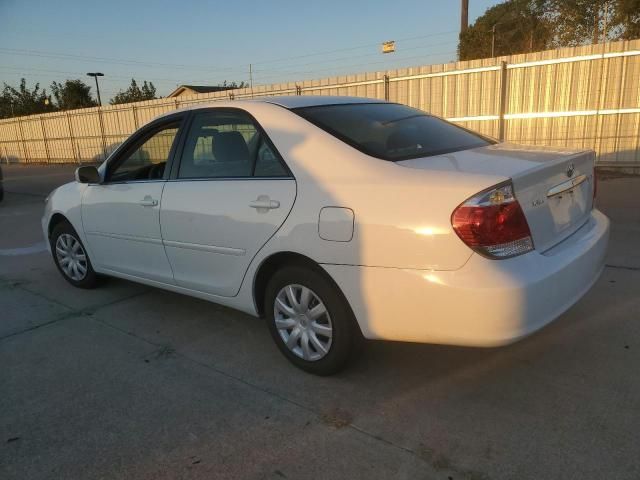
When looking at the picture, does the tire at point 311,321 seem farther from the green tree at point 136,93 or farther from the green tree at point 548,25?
the green tree at point 136,93

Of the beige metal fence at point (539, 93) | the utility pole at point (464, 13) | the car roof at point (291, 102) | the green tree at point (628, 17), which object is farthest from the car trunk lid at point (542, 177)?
the green tree at point (628, 17)

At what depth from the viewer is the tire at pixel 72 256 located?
4.70 meters

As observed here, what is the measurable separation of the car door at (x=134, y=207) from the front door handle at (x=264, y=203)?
970 millimetres

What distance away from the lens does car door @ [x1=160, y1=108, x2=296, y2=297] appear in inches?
119

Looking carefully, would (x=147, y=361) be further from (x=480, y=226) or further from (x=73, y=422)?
(x=480, y=226)

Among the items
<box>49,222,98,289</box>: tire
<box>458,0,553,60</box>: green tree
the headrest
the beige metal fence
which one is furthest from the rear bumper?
<box>458,0,553,60</box>: green tree

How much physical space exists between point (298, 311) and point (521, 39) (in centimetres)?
4037

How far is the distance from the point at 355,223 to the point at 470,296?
653mm

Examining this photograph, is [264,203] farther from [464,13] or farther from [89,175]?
[464,13]

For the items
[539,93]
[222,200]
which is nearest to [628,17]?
[539,93]

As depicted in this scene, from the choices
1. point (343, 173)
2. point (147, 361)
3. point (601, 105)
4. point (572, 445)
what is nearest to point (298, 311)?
point (343, 173)

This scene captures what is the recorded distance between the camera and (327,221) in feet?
8.80

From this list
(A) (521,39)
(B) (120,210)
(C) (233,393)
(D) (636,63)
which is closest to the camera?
(C) (233,393)

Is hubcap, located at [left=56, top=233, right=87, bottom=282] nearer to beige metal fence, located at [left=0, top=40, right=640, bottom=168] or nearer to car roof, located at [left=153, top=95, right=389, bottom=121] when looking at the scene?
car roof, located at [left=153, top=95, right=389, bottom=121]
